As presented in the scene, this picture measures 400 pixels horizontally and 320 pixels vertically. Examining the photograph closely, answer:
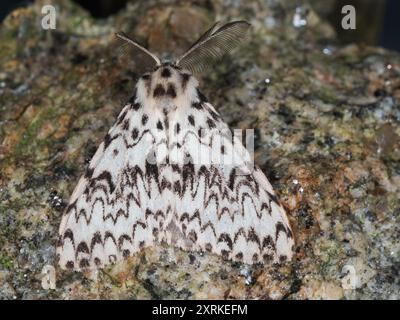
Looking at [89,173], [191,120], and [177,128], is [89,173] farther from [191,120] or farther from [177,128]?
[191,120]

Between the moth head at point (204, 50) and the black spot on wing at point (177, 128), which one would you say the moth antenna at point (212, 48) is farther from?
the black spot on wing at point (177, 128)

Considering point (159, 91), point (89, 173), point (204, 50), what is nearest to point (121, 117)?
point (159, 91)

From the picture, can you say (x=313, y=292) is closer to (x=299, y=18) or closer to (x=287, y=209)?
(x=287, y=209)

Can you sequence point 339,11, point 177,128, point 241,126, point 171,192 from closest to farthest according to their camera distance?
1. point 171,192
2. point 177,128
3. point 241,126
4. point 339,11

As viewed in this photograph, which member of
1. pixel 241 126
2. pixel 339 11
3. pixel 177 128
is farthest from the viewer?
pixel 339 11

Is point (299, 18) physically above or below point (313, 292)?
above
